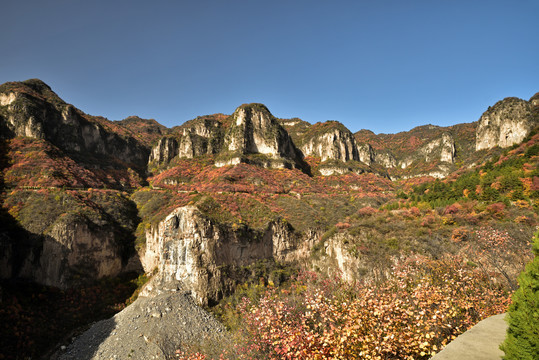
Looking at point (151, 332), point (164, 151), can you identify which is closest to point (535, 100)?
point (151, 332)

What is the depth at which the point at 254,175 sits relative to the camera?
81312 millimetres

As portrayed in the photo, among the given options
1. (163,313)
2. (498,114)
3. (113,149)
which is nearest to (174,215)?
(163,313)

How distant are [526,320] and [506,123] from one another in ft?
320

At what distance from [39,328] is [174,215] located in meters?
19.4

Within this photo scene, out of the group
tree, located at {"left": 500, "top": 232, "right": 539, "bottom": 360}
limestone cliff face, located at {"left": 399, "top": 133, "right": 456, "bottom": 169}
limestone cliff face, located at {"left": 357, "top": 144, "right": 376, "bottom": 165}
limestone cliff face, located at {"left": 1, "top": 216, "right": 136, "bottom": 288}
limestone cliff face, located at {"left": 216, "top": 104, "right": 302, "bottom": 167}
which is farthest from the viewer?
limestone cliff face, located at {"left": 357, "top": 144, "right": 376, "bottom": 165}

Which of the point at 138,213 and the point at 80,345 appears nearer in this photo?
the point at 80,345

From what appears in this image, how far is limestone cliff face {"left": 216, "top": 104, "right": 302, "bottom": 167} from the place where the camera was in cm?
10225

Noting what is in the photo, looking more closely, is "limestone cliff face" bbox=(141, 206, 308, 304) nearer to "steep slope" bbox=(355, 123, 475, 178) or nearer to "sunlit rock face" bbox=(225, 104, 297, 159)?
"sunlit rock face" bbox=(225, 104, 297, 159)

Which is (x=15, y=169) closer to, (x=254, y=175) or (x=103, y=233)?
(x=103, y=233)

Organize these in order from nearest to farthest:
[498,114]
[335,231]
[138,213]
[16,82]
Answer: [335,231]
[138,213]
[498,114]
[16,82]

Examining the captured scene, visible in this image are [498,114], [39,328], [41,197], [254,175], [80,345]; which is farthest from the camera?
[254,175]

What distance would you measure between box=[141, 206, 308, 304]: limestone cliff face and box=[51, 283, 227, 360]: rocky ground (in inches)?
108

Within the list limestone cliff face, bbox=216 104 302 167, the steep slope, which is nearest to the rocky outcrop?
the steep slope

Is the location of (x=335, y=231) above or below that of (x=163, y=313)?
above
